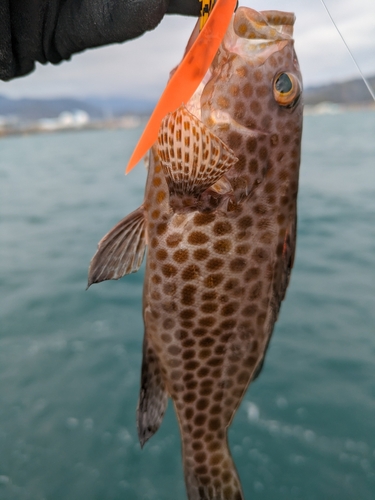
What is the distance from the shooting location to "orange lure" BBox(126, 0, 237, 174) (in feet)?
5.46

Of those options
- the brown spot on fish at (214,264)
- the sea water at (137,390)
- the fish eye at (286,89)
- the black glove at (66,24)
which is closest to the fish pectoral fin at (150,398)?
the brown spot on fish at (214,264)

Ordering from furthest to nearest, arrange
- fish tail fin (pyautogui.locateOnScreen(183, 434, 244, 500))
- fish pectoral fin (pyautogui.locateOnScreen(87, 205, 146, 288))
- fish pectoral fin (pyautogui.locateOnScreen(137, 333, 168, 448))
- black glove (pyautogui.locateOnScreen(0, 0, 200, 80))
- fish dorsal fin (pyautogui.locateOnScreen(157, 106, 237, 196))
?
black glove (pyautogui.locateOnScreen(0, 0, 200, 80)) → fish tail fin (pyautogui.locateOnScreen(183, 434, 244, 500)) → fish pectoral fin (pyautogui.locateOnScreen(137, 333, 168, 448)) → fish pectoral fin (pyautogui.locateOnScreen(87, 205, 146, 288)) → fish dorsal fin (pyautogui.locateOnScreen(157, 106, 237, 196))

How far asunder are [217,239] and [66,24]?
74.6 inches

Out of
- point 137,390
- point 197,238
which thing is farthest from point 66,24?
point 137,390

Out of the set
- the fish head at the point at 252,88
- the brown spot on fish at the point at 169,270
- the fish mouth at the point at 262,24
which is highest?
the fish mouth at the point at 262,24

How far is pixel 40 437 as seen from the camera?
19.4 ft

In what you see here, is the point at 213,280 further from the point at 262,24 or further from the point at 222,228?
the point at 262,24

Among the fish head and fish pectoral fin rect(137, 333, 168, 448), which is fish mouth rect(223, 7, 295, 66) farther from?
fish pectoral fin rect(137, 333, 168, 448)

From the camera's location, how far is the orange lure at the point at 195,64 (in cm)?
167

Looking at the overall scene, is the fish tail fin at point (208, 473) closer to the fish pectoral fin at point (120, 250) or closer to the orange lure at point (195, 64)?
the fish pectoral fin at point (120, 250)

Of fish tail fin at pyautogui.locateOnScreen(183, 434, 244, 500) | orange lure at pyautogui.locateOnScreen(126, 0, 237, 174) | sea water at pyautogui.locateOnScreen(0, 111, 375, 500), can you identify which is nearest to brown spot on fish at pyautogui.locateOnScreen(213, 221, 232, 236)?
orange lure at pyautogui.locateOnScreen(126, 0, 237, 174)

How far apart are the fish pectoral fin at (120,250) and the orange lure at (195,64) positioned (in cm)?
47

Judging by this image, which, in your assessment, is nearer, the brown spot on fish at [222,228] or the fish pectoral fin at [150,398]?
the brown spot on fish at [222,228]

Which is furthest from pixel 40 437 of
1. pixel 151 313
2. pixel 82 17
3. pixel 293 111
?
pixel 293 111
